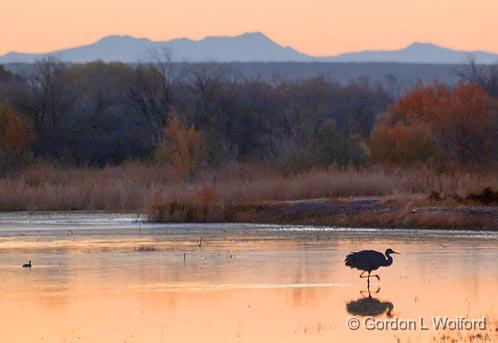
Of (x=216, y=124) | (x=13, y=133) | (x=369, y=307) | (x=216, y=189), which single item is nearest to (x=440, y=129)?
(x=216, y=124)

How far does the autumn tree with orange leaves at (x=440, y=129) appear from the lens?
159ft

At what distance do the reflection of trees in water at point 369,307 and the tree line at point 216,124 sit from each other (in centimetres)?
2728

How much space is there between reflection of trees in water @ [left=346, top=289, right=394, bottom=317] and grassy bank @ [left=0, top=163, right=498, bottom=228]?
1478 cm

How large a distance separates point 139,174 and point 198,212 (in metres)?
10.8

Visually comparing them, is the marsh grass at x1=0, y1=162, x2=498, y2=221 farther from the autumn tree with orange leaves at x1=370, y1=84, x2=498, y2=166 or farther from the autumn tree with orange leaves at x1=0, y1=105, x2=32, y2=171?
the autumn tree with orange leaves at x1=0, y1=105, x2=32, y2=171

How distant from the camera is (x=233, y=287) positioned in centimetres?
1927

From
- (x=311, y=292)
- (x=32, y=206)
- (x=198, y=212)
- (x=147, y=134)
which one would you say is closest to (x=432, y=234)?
(x=198, y=212)

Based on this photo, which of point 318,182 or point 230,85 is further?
point 230,85

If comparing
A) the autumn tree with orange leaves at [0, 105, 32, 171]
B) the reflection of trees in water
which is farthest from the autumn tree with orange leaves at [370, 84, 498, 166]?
the reflection of trees in water

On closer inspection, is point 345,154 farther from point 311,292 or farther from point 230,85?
point 311,292

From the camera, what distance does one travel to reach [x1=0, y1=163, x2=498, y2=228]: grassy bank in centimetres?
3425

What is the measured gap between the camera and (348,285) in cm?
1948

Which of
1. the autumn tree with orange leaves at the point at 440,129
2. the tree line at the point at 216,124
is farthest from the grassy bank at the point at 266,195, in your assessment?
the autumn tree with orange leaves at the point at 440,129

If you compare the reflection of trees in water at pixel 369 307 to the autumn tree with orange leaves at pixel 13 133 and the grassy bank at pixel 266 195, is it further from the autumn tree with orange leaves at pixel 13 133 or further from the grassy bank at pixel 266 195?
the autumn tree with orange leaves at pixel 13 133
